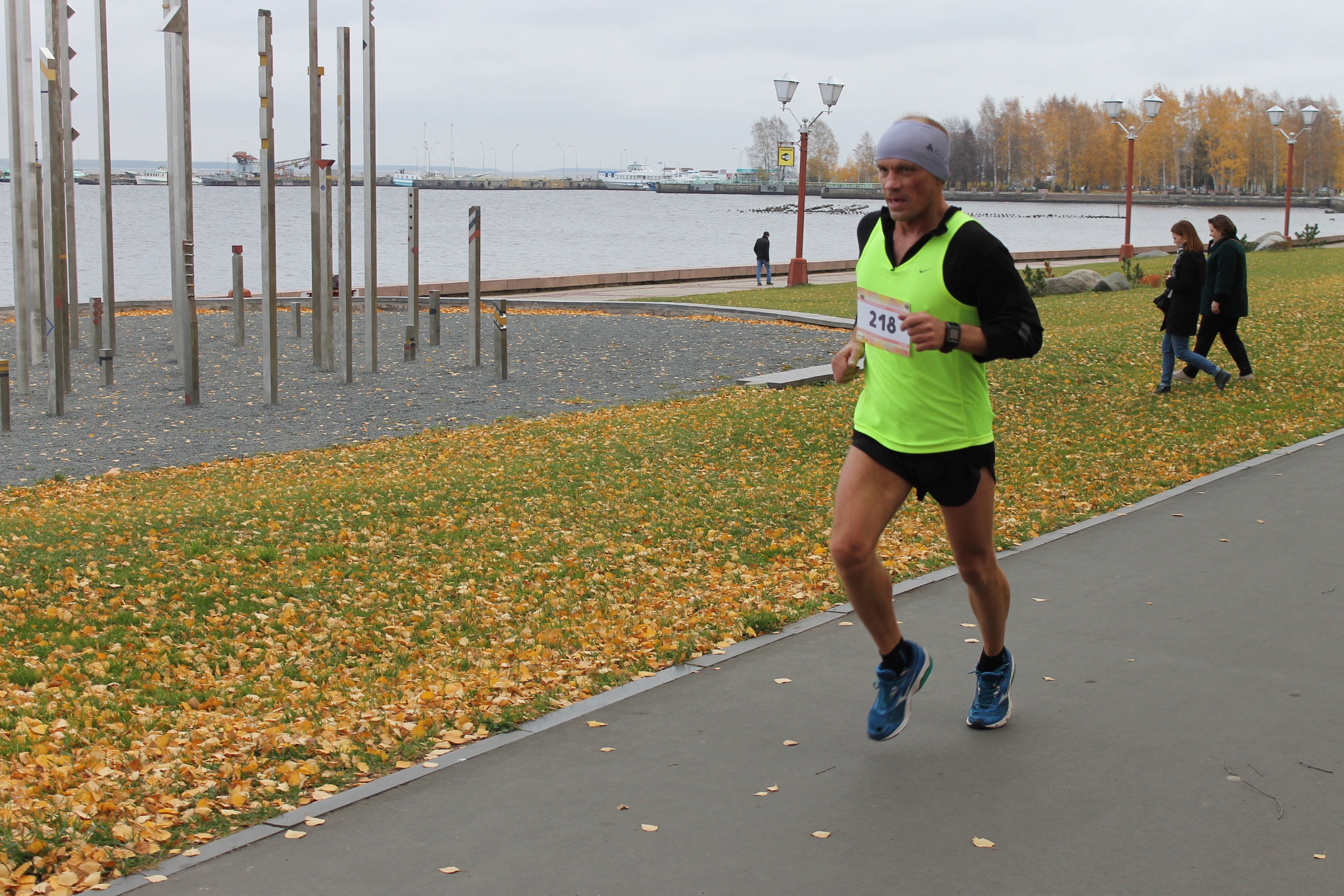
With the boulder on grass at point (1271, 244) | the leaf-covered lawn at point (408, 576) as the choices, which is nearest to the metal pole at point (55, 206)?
the leaf-covered lawn at point (408, 576)

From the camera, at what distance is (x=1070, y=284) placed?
90.8 feet

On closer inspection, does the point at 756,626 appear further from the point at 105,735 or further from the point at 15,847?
the point at 15,847

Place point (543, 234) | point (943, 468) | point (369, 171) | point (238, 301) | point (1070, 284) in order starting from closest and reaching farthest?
point (943, 468) < point (369, 171) < point (238, 301) < point (1070, 284) < point (543, 234)

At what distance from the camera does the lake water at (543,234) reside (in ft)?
207

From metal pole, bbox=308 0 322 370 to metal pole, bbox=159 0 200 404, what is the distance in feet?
4.60

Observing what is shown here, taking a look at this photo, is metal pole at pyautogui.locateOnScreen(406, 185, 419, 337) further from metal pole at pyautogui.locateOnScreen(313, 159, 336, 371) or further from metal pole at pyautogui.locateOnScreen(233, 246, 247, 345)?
metal pole at pyautogui.locateOnScreen(233, 246, 247, 345)

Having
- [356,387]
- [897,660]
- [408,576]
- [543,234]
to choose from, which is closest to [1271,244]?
[356,387]

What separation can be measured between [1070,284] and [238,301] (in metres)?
16.5

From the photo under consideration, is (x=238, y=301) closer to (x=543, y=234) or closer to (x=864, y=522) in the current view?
(x=864, y=522)

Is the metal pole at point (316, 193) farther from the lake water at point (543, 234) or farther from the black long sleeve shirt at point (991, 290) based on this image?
the black long sleeve shirt at point (991, 290)

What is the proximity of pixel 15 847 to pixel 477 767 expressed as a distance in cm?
131

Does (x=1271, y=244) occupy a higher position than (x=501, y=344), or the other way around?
(x=1271, y=244)

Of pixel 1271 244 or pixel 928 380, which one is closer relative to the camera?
pixel 928 380

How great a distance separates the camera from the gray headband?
4.11 meters
